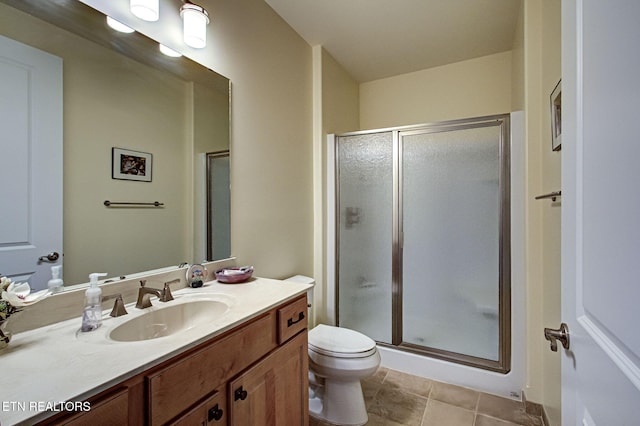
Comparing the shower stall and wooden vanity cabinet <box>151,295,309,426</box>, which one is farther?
the shower stall

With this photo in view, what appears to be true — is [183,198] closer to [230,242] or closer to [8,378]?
[230,242]

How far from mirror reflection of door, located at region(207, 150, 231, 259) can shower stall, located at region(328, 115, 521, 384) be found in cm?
109

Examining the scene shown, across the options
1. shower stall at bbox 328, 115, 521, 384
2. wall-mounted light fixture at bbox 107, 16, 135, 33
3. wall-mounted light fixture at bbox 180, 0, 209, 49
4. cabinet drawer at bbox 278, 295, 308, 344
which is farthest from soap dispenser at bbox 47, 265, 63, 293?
shower stall at bbox 328, 115, 521, 384

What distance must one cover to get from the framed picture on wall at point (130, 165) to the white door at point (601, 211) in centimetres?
151

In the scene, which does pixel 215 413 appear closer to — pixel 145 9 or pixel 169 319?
pixel 169 319

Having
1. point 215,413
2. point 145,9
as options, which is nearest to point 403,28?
point 145,9

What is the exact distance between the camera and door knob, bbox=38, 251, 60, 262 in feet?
3.31

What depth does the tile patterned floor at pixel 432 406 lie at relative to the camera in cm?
167

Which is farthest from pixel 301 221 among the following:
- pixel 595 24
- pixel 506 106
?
pixel 506 106

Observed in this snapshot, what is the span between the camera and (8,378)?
25.6 inches

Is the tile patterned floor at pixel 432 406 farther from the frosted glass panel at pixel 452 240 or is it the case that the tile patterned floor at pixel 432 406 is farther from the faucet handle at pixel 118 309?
the faucet handle at pixel 118 309

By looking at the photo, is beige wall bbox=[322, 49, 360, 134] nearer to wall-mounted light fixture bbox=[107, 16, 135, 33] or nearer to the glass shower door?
the glass shower door

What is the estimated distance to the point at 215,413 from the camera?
35.7 inches

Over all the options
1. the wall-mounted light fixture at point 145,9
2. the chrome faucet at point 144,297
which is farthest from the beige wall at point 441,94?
the chrome faucet at point 144,297
